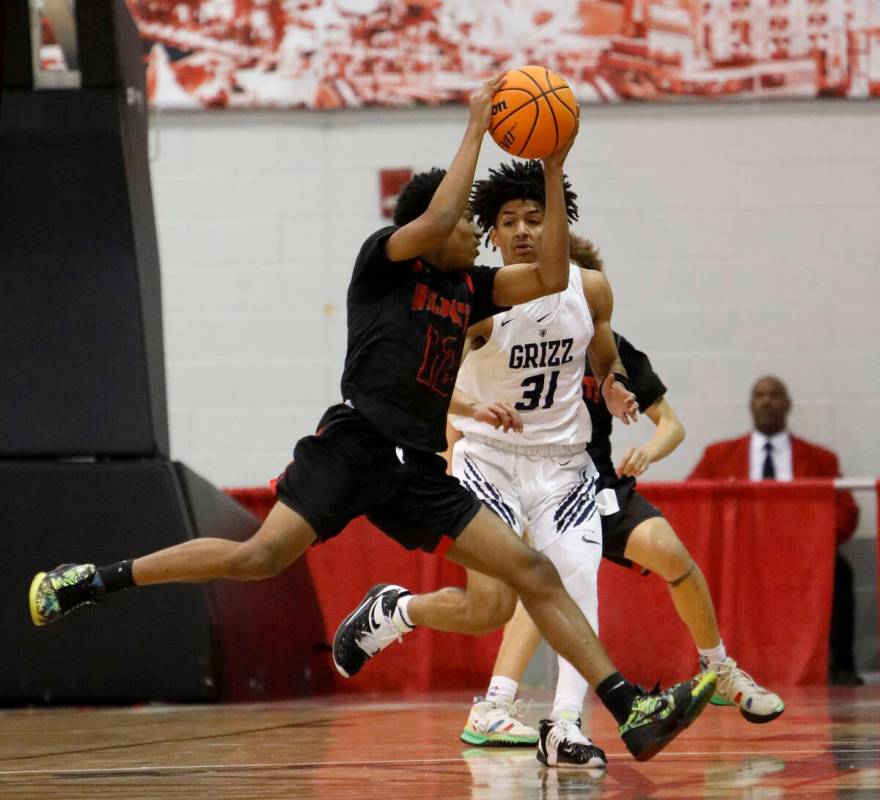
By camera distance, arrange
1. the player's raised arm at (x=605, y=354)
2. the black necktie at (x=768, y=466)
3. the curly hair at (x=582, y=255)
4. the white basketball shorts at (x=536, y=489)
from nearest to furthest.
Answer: the player's raised arm at (x=605, y=354), the white basketball shorts at (x=536, y=489), the curly hair at (x=582, y=255), the black necktie at (x=768, y=466)

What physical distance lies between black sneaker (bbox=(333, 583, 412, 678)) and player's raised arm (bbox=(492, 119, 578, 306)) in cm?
119

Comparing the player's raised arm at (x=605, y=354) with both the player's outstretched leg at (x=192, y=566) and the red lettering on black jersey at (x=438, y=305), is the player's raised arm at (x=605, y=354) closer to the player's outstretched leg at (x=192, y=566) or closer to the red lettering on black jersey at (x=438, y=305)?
the red lettering on black jersey at (x=438, y=305)

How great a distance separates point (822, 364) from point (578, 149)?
2068 mm

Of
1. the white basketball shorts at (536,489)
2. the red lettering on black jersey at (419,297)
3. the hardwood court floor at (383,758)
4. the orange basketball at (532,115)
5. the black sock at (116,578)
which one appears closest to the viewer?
the hardwood court floor at (383,758)

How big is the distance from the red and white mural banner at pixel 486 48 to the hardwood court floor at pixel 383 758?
4.53 meters

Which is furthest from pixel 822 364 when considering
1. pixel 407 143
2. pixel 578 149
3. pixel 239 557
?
pixel 239 557

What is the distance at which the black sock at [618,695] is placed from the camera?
12.5 feet

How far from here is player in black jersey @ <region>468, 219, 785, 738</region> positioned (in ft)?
17.0

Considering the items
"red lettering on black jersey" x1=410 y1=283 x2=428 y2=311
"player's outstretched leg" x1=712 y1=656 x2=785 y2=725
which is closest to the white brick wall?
"player's outstretched leg" x1=712 y1=656 x2=785 y2=725

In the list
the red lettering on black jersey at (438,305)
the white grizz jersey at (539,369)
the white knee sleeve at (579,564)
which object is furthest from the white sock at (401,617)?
the red lettering on black jersey at (438,305)

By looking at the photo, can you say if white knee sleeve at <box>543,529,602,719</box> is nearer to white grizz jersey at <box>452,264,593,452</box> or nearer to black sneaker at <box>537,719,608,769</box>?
white grizz jersey at <box>452,264,593,452</box>

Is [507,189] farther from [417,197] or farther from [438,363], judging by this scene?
[438,363]

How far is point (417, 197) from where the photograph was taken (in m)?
4.51

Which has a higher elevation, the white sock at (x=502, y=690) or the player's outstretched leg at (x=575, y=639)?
the player's outstretched leg at (x=575, y=639)
